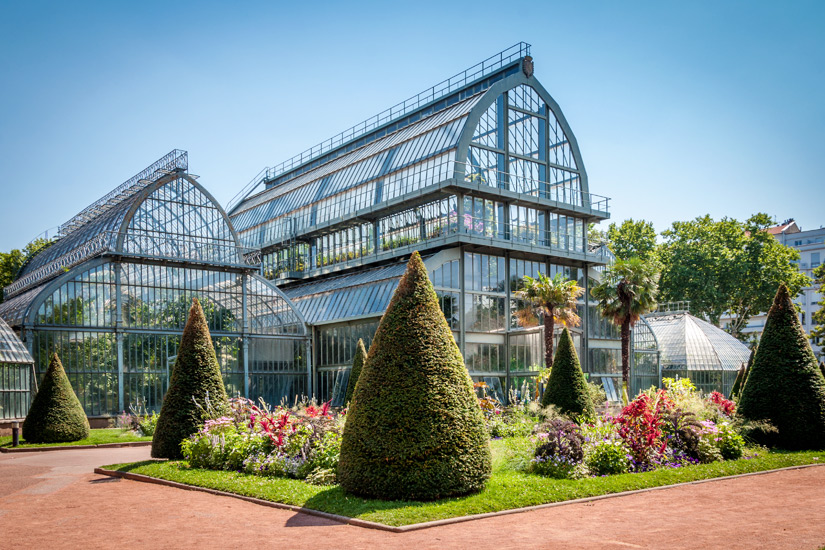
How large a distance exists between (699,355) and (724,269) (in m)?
15.1

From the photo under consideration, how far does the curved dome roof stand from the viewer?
189ft

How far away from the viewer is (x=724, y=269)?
69500 millimetres

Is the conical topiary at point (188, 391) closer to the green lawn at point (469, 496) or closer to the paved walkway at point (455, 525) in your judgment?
the green lawn at point (469, 496)

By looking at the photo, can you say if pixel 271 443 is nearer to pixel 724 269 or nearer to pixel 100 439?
pixel 100 439

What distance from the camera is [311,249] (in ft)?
185

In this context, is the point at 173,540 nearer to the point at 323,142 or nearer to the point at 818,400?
the point at 818,400

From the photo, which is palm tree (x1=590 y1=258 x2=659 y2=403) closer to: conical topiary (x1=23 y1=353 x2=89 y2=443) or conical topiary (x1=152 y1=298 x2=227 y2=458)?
conical topiary (x1=152 y1=298 x2=227 y2=458)

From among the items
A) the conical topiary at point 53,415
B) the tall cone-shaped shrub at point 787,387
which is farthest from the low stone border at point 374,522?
the conical topiary at point 53,415

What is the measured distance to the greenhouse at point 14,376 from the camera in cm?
3322

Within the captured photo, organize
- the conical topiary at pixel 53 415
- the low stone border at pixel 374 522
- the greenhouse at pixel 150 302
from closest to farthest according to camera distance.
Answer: the low stone border at pixel 374 522
the conical topiary at pixel 53 415
the greenhouse at pixel 150 302

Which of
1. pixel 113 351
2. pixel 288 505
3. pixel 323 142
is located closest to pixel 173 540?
pixel 288 505

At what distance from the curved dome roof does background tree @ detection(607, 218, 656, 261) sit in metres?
12.8

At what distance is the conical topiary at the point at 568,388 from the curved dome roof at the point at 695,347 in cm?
3431

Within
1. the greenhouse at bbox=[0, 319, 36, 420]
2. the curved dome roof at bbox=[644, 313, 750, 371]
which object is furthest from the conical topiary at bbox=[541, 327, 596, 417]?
the curved dome roof at bbox=[644, 313, 750, 371]
